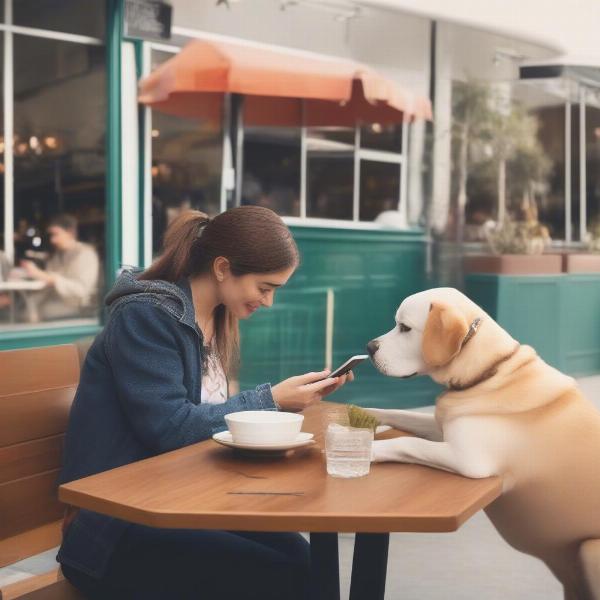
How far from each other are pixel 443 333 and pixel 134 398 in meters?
0.74

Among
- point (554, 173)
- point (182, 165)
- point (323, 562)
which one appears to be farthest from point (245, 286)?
point (554, 173)

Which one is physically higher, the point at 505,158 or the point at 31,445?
the point at 505,158

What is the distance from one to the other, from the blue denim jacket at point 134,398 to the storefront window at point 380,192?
5.65 m

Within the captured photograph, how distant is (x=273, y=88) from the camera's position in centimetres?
595

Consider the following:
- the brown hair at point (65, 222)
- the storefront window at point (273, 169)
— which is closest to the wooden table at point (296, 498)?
the brown hair at point (65, 222)

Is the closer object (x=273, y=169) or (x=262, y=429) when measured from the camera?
(x=262, y=429)

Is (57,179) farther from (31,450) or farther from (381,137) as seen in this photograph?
(31,450)

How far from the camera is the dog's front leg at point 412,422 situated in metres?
2.64

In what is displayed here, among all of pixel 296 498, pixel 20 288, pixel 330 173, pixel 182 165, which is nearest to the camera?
pixel 296 498

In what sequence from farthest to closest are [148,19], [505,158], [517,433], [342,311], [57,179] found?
1. [505,158]
2. [342,311]
3. [148,19]
4. [57,179]
5. [517,433]

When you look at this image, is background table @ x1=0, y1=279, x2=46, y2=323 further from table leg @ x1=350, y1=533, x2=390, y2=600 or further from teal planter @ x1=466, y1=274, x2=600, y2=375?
table leg @ x1=350, y1=533, x2=390, y2=600

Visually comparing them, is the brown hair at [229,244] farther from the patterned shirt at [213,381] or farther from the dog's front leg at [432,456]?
the dog's front leg at [432,456]

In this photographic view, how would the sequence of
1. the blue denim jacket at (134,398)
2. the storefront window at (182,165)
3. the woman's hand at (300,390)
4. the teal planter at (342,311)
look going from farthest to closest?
the teal planter at (342,311), the storefront window at (182,165), the woman's hand at (300,390), the blue denim jacket at (134,398)

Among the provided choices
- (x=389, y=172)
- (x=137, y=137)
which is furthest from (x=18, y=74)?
(x=389, y=172)
